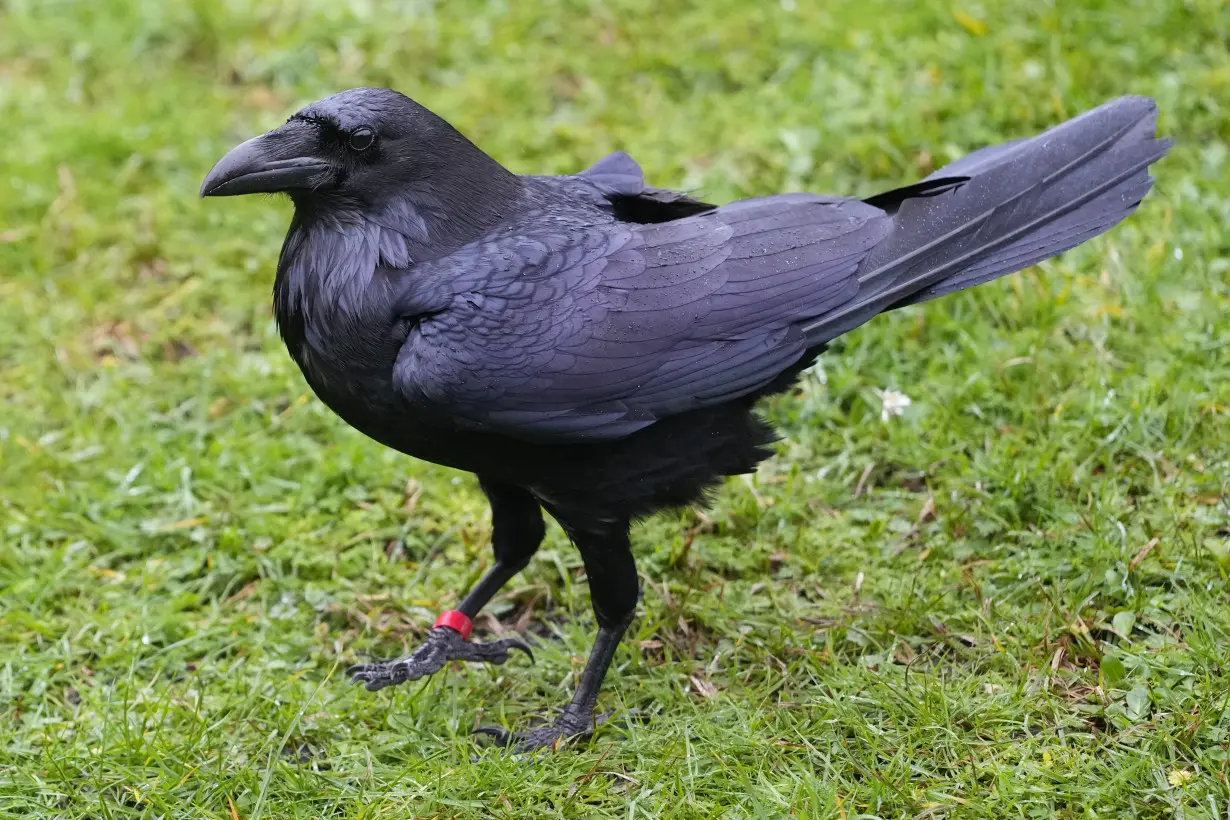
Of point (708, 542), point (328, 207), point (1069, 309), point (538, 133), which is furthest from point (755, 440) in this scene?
point (538, 133)

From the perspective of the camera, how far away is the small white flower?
444 cm

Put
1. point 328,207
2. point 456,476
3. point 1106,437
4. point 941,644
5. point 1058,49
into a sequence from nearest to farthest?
point 328,207 → point 941,644 → point 1106,437 → point 456,476 → point 1058,49

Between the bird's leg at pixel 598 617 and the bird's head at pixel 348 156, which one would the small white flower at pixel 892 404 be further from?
the bird's head at pixel 348 156

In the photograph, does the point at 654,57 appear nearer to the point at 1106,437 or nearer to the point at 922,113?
the point at 922,113

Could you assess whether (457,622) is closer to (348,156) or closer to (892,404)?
(348,156)

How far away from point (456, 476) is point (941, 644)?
1.84 meters

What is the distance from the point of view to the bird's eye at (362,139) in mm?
3301

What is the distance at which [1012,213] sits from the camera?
3.64m

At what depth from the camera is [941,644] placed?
3.74 m

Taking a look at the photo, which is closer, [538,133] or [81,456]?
[81,456]

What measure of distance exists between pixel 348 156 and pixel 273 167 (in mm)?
198

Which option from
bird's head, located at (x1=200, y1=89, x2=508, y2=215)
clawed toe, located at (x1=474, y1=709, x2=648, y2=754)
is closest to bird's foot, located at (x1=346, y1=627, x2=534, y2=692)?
clawed toe, located at (x1=474, y1=709, x2=648, y2=754)

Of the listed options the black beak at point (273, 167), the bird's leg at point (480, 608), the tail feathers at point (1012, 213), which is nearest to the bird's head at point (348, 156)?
the black beak at point (273, 167)

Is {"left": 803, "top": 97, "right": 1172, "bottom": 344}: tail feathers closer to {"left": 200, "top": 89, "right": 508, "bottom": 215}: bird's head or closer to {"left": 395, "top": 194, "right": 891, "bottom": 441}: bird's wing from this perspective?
{"left": 395, "top": 194, "right": 891, "bottom": 441}: bird's wing
